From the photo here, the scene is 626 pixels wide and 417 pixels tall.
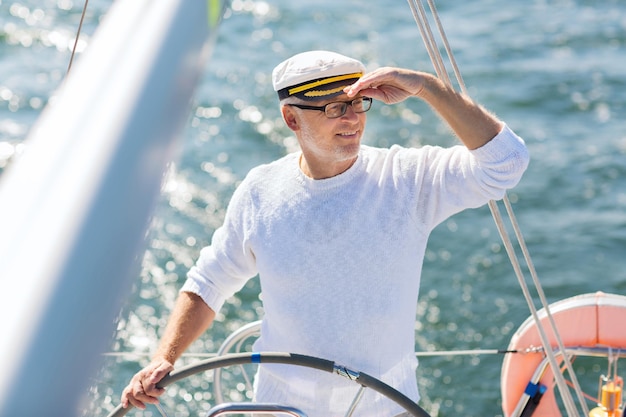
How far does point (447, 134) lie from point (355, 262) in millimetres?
6121

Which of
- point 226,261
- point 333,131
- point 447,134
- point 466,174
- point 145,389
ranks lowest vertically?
point 145,389

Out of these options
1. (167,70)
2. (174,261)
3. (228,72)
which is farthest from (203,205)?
(167,70)

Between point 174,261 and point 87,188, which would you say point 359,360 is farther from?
point 174,261

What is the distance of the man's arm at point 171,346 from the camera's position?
212cm

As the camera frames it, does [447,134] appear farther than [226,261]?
Yes

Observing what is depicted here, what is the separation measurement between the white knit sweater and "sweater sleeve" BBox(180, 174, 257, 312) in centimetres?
8

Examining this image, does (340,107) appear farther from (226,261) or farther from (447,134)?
(447,134)

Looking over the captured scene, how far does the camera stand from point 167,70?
1.98ft

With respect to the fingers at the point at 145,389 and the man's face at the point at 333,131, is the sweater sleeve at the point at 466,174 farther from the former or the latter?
the fingers at the point at 145,389

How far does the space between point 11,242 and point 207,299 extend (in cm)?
196

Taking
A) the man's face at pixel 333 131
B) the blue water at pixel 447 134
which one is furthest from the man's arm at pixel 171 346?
the blue water at pixel 447 134

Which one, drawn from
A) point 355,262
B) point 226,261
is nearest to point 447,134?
point 226,261

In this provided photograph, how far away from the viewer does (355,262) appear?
2.20 meters

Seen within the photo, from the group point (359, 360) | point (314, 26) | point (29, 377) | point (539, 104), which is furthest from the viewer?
point (314, 26)
